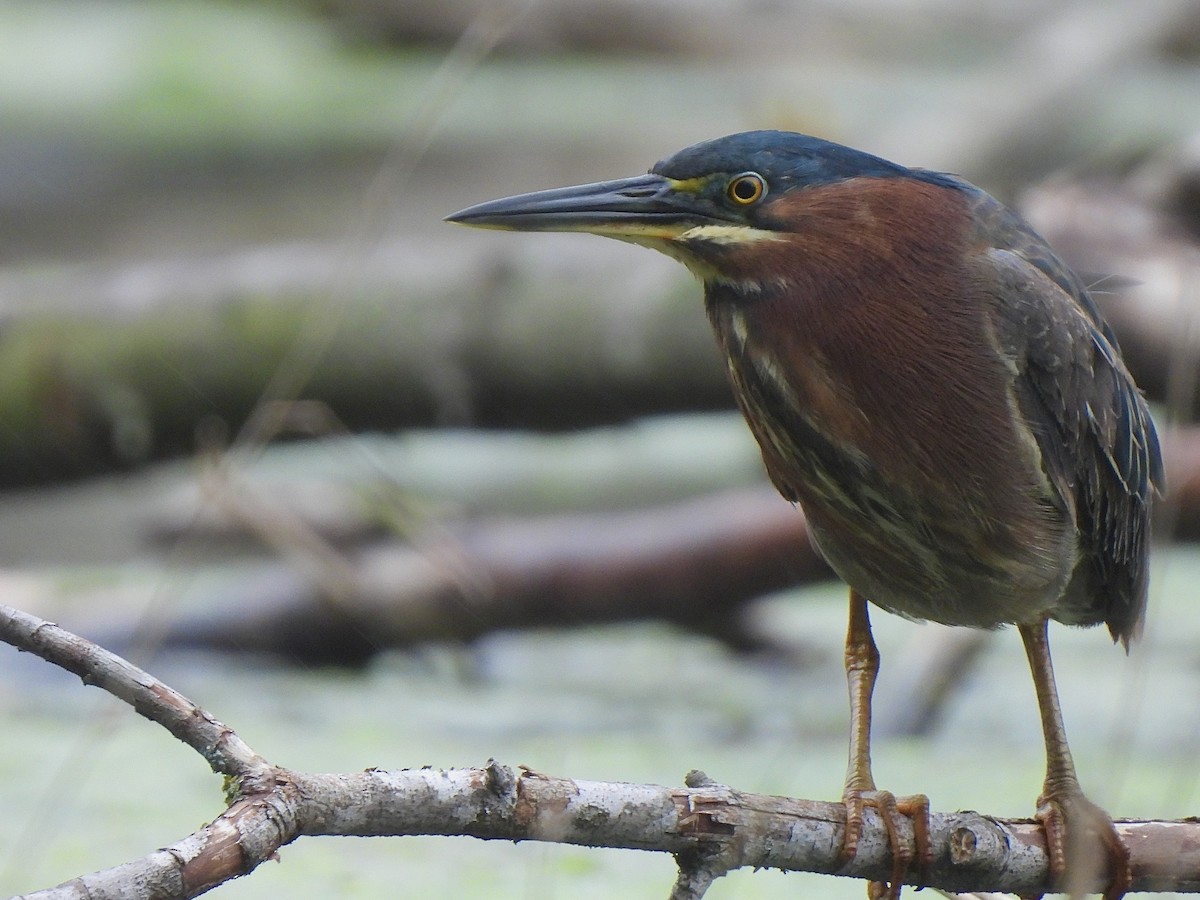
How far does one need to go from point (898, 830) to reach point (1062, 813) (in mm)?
305

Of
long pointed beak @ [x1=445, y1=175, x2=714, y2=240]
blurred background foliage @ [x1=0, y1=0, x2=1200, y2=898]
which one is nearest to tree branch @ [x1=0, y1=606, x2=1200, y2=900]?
blurred background foliage @ [x1=0, y1=0, x2=1200, y2=898]

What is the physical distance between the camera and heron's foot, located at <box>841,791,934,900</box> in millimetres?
1837

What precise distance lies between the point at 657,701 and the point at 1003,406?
6.30 feet

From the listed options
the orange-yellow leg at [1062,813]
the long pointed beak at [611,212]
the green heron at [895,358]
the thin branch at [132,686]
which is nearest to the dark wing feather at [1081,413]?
the green heron at [895,358]

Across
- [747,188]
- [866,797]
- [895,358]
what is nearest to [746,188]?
[747,188]

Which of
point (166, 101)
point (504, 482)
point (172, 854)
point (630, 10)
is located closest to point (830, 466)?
point (172, 854)

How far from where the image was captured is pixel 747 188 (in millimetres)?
1849

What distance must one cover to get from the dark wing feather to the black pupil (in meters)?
0.34

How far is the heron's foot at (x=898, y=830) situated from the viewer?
184cm

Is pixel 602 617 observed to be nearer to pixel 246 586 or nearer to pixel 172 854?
pixel 246 586

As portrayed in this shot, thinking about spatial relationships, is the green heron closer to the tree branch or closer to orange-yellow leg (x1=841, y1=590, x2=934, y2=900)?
orange-yellow leg (x1=841, y1=590, x2=934, y2=900)

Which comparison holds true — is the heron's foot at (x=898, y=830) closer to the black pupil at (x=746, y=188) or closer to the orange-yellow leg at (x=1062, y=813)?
the orange-yellow leg at (x=1062, y=813)

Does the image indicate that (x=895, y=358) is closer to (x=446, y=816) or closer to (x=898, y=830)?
(x=898, y=830)

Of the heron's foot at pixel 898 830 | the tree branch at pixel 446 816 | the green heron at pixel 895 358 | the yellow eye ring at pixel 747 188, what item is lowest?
the tree branch at pixel 446 816
